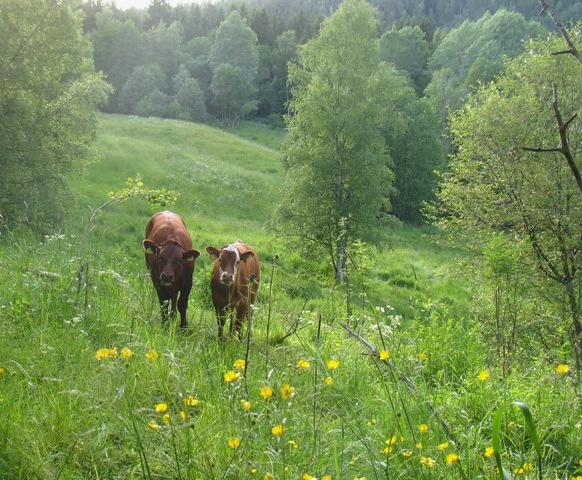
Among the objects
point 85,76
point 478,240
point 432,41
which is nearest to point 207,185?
point 85,76

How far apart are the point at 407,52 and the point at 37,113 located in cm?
7614

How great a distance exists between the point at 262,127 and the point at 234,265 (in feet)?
235

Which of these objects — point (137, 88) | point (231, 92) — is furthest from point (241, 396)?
point (231, 92)

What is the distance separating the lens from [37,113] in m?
17.9

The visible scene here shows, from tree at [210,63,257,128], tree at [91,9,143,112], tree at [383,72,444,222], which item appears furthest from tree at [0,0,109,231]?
tree at [91,9,143,112]

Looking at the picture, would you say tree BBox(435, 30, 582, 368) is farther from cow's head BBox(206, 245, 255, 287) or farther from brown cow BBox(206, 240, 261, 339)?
cow's head BBox(206, 245, 255, 287)

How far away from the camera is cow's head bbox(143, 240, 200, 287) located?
816 cm

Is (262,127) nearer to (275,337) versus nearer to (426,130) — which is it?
(426,130)

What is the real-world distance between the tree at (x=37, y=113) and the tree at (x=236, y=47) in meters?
66.4

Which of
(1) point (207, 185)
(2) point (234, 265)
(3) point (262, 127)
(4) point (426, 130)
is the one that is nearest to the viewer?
(2) point (234, 265)

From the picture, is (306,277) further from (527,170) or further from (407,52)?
(407,52)

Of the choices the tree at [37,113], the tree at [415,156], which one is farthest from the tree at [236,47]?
the tree at [37,113]

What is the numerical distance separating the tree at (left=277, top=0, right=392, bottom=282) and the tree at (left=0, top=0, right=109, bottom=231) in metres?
8.81

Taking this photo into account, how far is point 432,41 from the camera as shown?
94562 mm
